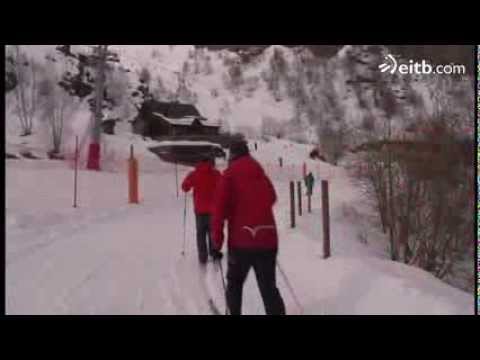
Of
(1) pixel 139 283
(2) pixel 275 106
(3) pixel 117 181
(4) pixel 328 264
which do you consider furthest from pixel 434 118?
(2) pixel 275 106

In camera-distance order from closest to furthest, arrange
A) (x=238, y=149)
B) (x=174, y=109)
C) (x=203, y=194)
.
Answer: (x=238, y=149)
(x=203, y=194)
(x=174, y=109)

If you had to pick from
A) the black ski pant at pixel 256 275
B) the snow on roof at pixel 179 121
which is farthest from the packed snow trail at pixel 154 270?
the snow on roof at pixel 179 121

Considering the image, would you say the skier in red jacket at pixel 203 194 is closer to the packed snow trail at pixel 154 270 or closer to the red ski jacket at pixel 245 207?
the packed snow trail at pixel 154 270

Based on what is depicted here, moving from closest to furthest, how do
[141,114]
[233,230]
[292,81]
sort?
1. [233,230]
2. [141,114]
3. [292,81]

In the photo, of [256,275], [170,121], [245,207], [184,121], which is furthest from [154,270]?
[184,121]

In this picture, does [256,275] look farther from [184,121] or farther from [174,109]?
[174,109]

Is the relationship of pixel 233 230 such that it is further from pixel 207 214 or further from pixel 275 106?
pixel 275 106

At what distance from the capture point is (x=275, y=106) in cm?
2784

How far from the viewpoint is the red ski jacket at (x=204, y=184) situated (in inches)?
262

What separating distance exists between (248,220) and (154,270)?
2.69 m

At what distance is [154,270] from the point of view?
632 centimetres

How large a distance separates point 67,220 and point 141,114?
56.8 ft

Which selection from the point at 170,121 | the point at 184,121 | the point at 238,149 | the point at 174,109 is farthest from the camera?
the point at 174,109

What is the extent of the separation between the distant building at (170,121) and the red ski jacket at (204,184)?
19861 mm
